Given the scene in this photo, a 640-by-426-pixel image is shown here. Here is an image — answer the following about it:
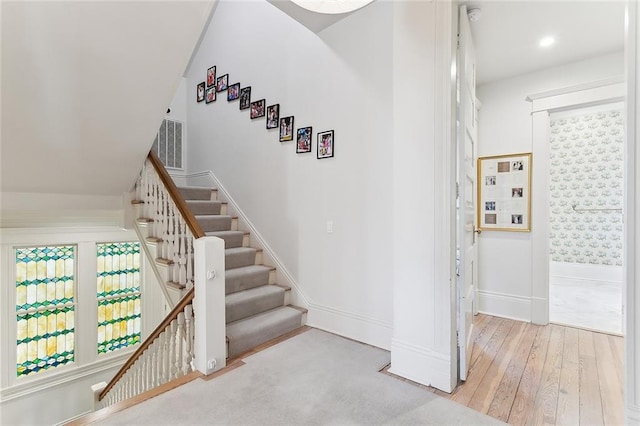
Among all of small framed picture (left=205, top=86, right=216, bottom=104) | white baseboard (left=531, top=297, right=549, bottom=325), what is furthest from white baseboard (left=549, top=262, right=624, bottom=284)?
small framed picture (left=205, top=86, right=216, bottom=104)

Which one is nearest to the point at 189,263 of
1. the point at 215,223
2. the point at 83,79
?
the point at 215,223

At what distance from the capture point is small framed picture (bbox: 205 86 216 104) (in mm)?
4492

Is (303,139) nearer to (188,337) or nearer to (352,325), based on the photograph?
(352,325)

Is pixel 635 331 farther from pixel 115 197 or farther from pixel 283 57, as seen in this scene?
pixel 115 197

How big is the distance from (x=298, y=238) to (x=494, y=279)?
86.1 inches

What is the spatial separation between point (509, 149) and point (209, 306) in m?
3.31

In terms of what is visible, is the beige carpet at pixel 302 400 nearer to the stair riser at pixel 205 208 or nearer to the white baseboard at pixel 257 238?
the white baseboard at pixel 257 238

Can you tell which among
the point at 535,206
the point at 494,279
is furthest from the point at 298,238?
the point at 535,206

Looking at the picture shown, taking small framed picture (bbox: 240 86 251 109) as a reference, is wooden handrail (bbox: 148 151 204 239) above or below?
below

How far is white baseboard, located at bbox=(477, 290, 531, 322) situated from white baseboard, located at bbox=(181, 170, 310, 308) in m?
1.97

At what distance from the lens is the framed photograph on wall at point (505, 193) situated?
10.7 ft

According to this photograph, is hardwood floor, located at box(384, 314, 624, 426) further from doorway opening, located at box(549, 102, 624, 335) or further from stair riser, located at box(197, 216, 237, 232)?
stair riser, located at box(197, 216, 237, 232)

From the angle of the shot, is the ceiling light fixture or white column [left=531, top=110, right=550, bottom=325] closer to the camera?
the ceiling light fixture

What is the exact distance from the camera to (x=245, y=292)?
3.16 metres
